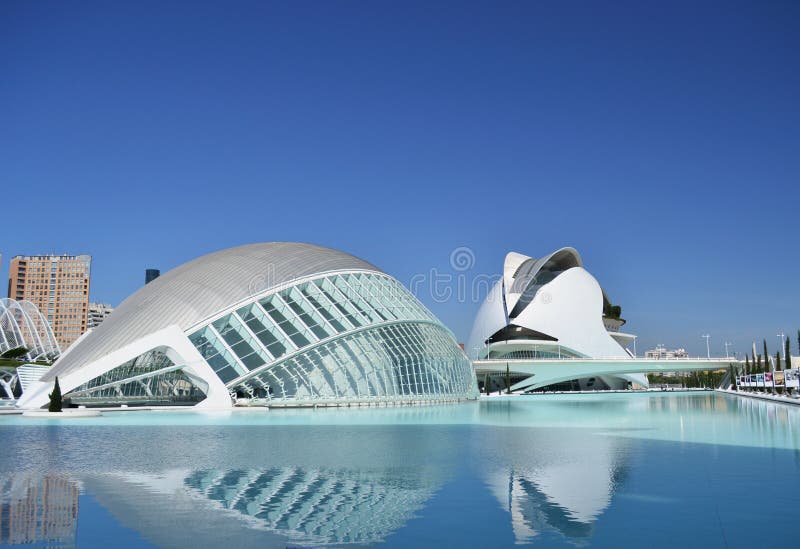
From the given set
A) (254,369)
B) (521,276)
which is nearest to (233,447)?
(254,369)

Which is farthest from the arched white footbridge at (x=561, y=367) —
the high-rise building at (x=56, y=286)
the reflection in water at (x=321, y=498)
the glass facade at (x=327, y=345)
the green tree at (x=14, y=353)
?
the high-rise building at (x=56, y=286)

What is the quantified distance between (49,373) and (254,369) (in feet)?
32.9

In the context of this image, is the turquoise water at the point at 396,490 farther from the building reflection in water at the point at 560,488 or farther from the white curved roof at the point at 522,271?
the white curved roof at the point at 522,271

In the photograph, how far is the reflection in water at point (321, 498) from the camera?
7734mm

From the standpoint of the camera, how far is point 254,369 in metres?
30.5

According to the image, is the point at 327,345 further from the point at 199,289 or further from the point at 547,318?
the point at 547,318

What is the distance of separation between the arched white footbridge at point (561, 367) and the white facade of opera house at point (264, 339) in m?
35.7

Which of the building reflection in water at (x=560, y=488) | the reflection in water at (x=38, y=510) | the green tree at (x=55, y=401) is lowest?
the building reflection in water at (x=560, y=488)

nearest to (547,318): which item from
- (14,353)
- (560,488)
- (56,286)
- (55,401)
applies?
(14,353)

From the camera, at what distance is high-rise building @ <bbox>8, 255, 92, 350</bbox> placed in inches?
6132

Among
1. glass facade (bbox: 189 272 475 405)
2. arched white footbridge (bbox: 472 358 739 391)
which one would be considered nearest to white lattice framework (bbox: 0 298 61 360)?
glass facade (bbox: 189 272 475 405)

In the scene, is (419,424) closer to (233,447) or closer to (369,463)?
(233,447)

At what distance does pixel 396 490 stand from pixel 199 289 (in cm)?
2626

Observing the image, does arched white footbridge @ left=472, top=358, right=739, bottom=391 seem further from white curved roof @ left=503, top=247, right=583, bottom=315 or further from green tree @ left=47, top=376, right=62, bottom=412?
green tree @ left=47, top=376, right=62, bottom=412
